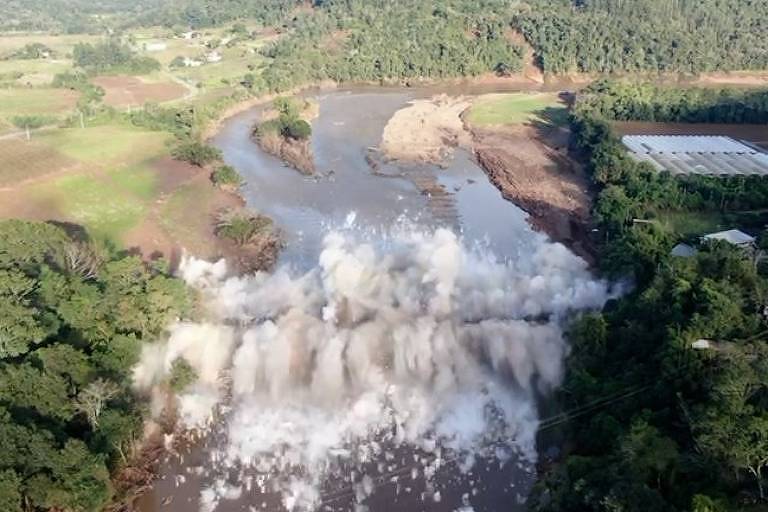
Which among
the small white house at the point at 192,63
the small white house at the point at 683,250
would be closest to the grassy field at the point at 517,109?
the small white house at the point at 683,250

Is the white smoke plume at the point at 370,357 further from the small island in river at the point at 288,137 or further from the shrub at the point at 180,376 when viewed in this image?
the small island in river at the point at 288,137

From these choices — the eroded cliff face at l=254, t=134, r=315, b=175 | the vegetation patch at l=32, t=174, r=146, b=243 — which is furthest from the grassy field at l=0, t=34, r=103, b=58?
the vegetation patch at l=32, t=174, r=146, b=243

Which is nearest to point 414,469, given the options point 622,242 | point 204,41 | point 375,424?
point 375,424

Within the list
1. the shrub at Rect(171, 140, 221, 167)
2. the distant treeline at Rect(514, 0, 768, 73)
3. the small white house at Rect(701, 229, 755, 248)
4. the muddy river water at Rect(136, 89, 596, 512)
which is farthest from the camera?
the distant treeline at Rect(514, 0, 768, 73)

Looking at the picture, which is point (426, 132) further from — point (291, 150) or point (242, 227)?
point (242, 227)

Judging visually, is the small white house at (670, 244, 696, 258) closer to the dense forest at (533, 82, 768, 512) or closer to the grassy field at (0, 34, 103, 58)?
the dense forest at (533, 82, 768, 512)

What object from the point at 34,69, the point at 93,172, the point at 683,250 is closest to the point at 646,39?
the point at 683,250
